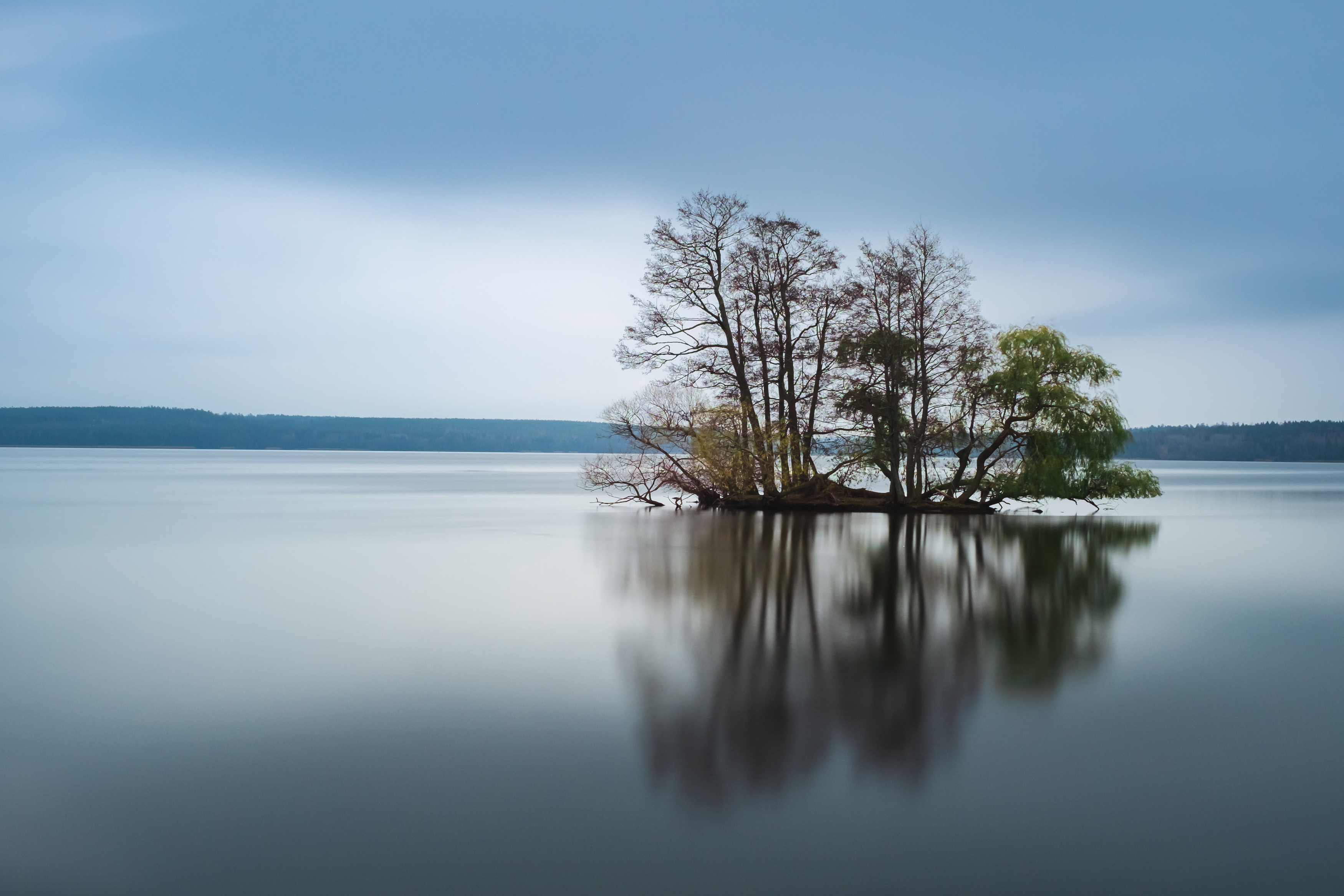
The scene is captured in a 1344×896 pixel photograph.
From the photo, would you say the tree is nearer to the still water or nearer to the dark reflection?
the dark reflection

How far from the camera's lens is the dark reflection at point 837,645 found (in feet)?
19.5

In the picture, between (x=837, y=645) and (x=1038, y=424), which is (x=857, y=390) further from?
(x=837, y=645)

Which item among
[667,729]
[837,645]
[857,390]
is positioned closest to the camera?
[667,729]

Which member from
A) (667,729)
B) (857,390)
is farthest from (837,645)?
(857,390)

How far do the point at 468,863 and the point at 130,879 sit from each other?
129 cm

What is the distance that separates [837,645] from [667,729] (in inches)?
133

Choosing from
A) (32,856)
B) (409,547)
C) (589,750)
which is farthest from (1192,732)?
(409,547)

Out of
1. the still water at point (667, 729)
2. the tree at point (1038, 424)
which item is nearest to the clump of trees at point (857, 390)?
the tree at point (1038, 424)

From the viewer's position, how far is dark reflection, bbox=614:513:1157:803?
19.5ft

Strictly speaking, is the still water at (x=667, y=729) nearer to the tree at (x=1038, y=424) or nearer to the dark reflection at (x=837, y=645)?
the dark reflection at (x=837, y=645)

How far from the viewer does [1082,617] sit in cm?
1118

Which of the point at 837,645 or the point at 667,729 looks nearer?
the point at 667,729

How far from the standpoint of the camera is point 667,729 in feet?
20.7

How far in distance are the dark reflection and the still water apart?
5 cm
